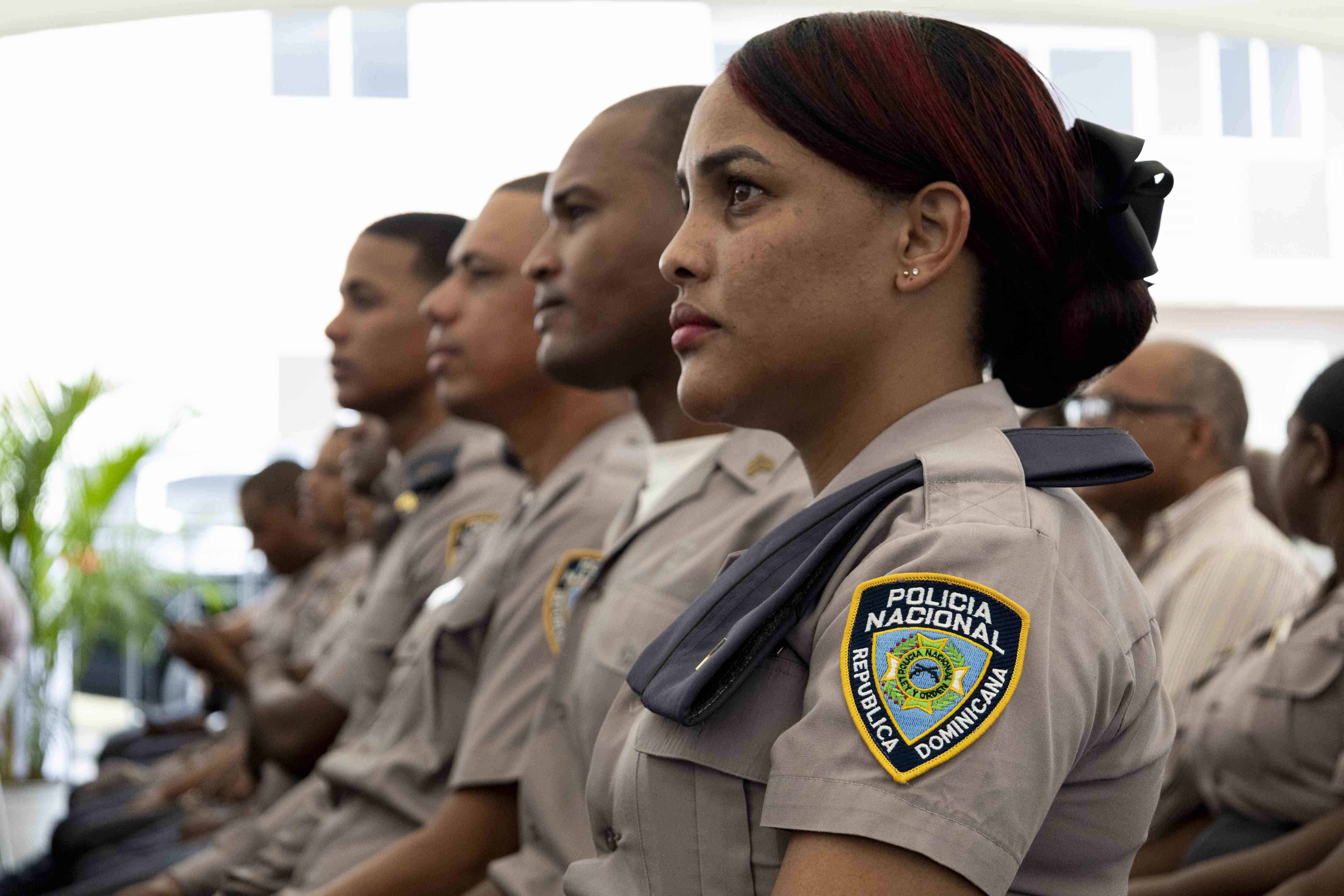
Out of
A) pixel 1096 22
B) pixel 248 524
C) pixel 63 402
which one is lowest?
pixel 248 524

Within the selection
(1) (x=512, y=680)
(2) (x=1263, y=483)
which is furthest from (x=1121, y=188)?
(2) (x=1263, y=483)

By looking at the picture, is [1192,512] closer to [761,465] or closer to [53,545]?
[761,465]

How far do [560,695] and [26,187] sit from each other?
23.2 feet

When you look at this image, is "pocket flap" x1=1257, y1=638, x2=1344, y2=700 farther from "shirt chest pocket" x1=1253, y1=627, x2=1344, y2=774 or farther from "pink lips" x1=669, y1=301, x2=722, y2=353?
"pink lips" x1=669, y1=301, x2=722, y2=353

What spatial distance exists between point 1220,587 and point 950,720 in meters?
2.13

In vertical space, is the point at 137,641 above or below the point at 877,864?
below

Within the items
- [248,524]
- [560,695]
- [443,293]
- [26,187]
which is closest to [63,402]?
[248,524]

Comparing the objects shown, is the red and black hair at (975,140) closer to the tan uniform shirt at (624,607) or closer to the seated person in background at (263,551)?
the tan uniform shirt at (624,607)

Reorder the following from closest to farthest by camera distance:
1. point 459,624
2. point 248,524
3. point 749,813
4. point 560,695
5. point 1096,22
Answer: point 749,813
point 560,695
point 459,624
point 1096,22
point 248,524

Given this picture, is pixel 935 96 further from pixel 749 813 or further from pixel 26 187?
pixel 26 187

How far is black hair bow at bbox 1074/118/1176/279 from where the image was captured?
1.07 metres

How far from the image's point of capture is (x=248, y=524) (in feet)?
19.2

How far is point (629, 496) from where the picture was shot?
6.04 feet

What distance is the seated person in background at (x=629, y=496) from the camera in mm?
1592
